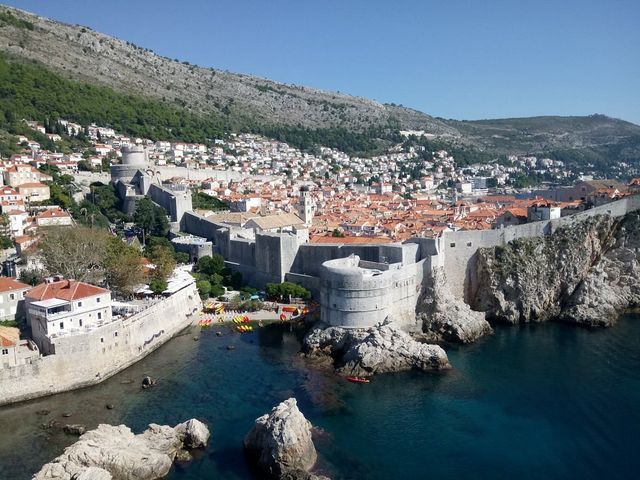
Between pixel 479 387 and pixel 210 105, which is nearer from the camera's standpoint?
pixel 479 387

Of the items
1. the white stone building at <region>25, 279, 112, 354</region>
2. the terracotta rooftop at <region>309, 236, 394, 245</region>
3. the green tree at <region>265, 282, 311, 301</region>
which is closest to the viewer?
the white stone building at <region>25, 279, 112, 354</region>

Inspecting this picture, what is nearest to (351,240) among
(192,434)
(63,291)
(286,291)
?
(286,291)

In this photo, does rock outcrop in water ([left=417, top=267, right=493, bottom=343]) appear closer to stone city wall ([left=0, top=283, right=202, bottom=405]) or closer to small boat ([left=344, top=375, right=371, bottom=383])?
small boat ([left=344, top=375, right=371, bottom=383])

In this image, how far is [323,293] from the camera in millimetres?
24047

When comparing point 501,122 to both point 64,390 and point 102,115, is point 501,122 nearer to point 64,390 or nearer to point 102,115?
point 102,115

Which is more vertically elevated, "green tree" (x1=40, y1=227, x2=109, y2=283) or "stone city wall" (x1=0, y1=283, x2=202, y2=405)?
"green tree" (x1=40, y1=227, x2=109, y2=283)

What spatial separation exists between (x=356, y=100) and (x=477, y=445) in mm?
139401

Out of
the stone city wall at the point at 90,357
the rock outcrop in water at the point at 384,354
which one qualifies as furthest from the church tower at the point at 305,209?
the rock outcrop in water at the point at 384,354

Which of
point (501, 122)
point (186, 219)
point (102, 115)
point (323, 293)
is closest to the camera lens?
point (323, 293)

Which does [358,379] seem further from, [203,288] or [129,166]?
[129,166]

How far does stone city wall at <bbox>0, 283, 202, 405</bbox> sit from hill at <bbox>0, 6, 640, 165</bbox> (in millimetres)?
44648

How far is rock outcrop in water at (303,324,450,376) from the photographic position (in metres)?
21.0

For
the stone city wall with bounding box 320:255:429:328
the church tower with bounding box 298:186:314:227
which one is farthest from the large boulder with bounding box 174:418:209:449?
the church tower with bounding box 298:186:314:227

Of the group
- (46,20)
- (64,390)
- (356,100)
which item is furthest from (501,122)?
(64,390)
